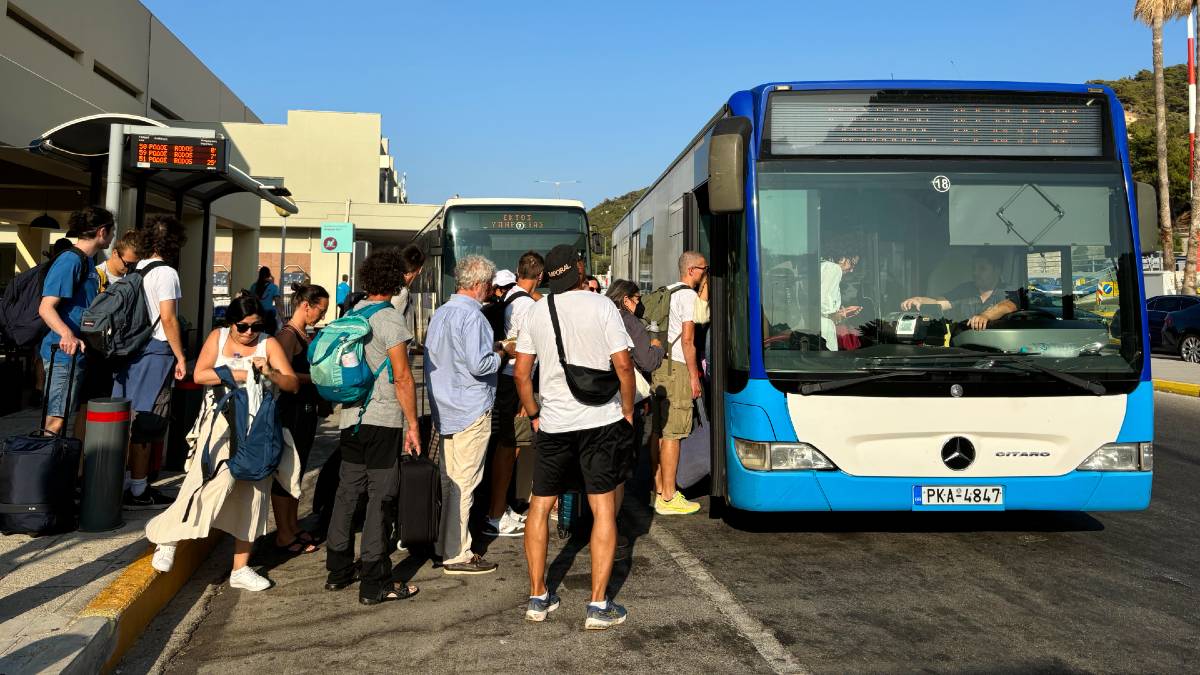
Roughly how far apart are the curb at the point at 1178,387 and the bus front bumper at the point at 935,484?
1221 cm

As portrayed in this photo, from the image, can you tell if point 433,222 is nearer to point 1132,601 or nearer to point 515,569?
point 515,569

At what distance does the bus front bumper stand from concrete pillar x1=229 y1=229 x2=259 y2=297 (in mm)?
23031

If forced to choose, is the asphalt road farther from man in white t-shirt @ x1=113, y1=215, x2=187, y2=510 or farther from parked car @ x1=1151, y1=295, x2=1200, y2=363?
parked car @ x1=1151, y1=295, x2=1200, y2=363

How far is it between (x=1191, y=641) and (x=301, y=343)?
4.92 metres

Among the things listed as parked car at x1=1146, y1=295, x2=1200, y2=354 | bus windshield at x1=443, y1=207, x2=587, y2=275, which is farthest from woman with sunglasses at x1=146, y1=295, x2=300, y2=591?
parked car at x1=1146, y1=295, x2=1200, y2=354

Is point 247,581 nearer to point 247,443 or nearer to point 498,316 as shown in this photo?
point 247,443

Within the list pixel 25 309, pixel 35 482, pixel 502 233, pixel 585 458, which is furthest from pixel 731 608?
pixel 502 233

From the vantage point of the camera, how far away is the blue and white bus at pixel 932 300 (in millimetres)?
5488

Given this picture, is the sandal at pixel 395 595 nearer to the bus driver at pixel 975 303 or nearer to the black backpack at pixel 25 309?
the black backpack at pixel 25 309

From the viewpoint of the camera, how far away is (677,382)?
690 centimetres

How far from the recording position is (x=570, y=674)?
3930 mm

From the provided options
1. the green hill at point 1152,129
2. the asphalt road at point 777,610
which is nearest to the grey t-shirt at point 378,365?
the asphalt road at point 777,610

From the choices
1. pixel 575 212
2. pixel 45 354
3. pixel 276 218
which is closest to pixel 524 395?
pixel 45 354

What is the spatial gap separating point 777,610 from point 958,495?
5.03 feet
